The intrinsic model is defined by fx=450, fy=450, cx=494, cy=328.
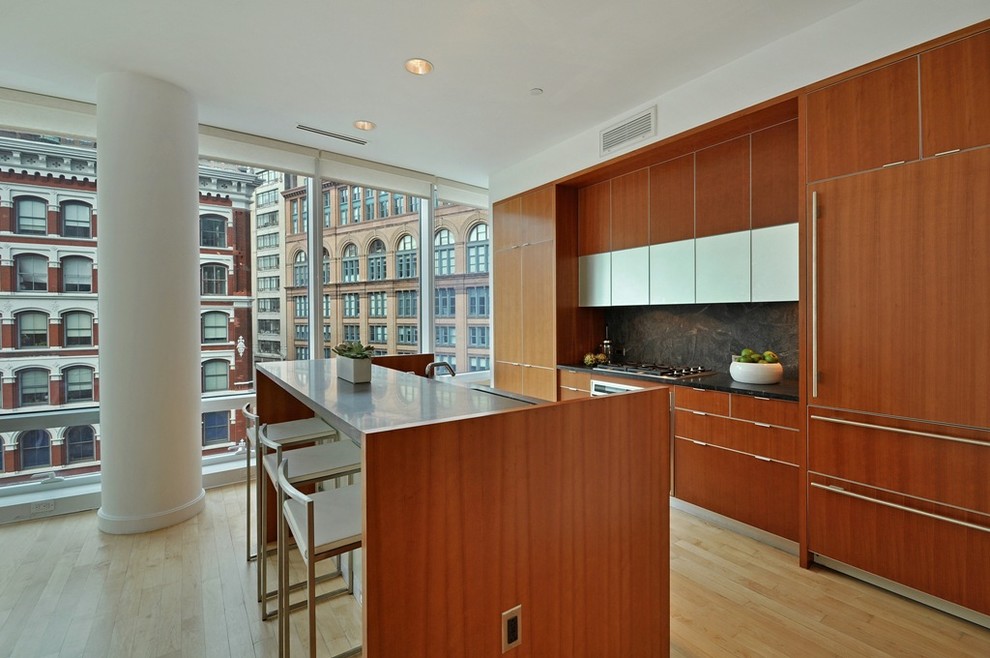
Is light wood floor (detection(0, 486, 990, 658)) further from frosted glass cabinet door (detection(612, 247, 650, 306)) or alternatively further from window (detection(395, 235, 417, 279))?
window (detection(395, 235, 417, 279))

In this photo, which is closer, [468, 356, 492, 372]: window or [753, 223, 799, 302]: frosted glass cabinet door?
[753, 223, 799, 302]: frosted glass cabinet door

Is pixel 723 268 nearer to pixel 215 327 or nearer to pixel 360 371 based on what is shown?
pixel 360 371

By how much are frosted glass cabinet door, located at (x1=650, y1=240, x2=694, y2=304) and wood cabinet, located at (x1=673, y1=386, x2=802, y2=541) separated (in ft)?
2.33

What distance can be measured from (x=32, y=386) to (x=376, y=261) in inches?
111

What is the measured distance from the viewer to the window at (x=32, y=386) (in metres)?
3.21

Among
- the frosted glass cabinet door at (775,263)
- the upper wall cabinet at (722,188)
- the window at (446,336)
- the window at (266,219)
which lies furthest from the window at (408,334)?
the frosted glass cabinet door at (775,263)

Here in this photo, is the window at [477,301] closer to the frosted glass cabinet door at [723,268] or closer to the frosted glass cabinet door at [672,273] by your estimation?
the frosted glass cabinet door at [672,273]

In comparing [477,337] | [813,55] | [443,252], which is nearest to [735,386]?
[813,55]

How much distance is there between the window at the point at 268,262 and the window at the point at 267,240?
0.09m

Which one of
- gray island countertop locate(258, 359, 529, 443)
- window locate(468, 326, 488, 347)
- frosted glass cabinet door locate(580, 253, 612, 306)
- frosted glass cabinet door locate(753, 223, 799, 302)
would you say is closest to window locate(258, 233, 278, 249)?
gray island countertop locate(258, 359, 529, 443)

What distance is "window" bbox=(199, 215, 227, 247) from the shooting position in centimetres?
381

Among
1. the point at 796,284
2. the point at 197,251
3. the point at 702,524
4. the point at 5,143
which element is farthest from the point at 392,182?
the point at 702,524

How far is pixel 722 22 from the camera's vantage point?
7.68ft

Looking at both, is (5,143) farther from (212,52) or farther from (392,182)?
(392,182)
